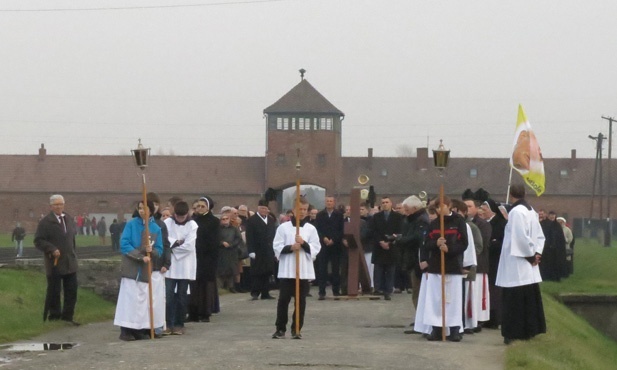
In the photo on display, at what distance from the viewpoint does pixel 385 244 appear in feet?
81.3

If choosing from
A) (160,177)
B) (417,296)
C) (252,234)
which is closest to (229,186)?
(160,177)

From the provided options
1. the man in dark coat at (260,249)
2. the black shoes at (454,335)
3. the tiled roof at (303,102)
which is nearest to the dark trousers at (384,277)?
the man in dark coat at (260,249)

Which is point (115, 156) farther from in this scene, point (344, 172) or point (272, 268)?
point (272, 268)

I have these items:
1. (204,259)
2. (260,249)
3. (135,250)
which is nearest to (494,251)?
(204,259)

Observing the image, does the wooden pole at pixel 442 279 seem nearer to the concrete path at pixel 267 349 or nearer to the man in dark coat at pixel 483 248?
the concrete path at pixel 267 349

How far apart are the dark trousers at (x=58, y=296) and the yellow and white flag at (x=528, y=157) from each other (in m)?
9.68

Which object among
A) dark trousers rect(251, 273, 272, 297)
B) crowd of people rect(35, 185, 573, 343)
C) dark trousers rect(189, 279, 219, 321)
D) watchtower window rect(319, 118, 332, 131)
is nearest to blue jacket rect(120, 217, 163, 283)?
crowd of people rect(35, 185, 573, 343)

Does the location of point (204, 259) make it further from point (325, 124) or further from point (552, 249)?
point (325, 124)

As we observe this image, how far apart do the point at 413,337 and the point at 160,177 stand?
292 ft

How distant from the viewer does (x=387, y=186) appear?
358ft

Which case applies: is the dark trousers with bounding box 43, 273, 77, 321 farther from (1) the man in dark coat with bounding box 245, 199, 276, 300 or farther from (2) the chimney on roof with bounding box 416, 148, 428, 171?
(2) the chimney on roof with bounding box 416, 148, 428, 171

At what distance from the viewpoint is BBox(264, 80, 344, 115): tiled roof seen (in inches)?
3910

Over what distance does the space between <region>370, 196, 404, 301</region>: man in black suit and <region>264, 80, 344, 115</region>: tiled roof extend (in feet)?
242

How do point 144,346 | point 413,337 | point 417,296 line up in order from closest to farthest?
point 144,346 → point 413,337 → point 417,296
